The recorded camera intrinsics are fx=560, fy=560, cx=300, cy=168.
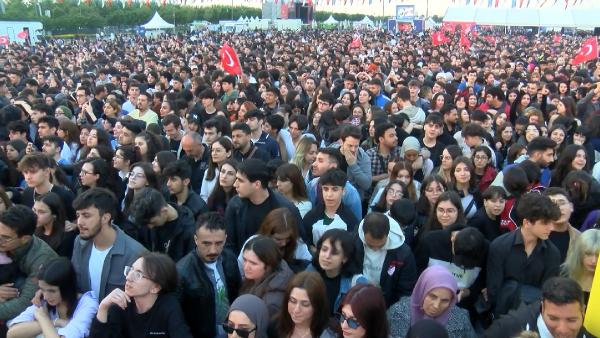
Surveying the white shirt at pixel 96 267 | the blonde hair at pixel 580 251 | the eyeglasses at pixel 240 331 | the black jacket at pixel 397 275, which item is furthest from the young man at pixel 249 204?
the blonde hair at pixel 580 251

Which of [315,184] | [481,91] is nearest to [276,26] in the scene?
[481,91]

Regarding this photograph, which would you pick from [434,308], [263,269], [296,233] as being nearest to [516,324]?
[434,308]

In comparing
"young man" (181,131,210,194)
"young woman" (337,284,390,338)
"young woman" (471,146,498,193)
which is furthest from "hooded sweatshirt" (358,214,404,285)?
"young man" (181,131,210,194)

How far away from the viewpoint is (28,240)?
11.9 feet

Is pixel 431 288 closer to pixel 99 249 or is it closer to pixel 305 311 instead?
pixel 305 311

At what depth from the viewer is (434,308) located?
3102 millimetres

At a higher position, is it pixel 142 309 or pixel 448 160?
pixel 448 160

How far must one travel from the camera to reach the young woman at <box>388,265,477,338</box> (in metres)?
3.10

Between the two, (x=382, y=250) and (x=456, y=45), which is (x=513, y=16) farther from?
(x=382, y=250)

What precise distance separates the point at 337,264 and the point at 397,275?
1.62 feet

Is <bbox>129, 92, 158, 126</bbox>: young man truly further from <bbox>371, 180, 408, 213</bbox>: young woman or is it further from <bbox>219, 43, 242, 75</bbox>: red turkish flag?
<bbox>371, 180, 408, 213</bbox>: young woman

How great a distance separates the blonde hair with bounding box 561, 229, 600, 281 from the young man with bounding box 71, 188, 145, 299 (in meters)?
2.70

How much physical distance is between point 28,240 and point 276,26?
165ft

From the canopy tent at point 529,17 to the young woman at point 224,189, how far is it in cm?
2526
